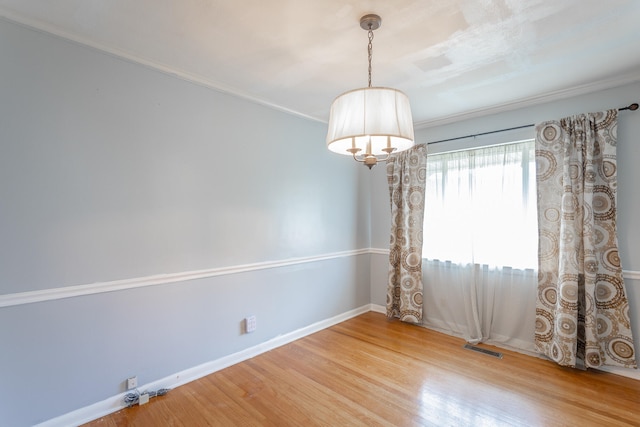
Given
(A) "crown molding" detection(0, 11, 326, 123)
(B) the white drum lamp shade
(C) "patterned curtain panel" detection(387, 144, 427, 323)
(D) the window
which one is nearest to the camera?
(B) the white drum lamp shade

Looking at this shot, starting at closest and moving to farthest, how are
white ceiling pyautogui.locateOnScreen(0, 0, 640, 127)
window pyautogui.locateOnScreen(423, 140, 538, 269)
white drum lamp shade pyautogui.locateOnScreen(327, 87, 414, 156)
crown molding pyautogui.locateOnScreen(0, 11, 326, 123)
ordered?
white drum lamp shade pyautogui.locateOnScreen(327, 87, 414, 156) < white ceiling pyautogui.locateOnScreen(0, 0, 640, 127) < crown molding pyautogui.locateOnScreen(0, 11, 326, 123) < window pyautogui.locateOnScreen(423, 140, 538, 269)

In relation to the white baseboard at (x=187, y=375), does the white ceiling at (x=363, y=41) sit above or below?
above

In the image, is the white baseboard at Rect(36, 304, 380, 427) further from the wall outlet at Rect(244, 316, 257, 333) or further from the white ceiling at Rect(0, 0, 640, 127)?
the white ceiling at Rect(0, 0, 640, 127)

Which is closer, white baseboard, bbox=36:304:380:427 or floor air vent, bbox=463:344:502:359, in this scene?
white baseboard, bbox=36:304:380:427

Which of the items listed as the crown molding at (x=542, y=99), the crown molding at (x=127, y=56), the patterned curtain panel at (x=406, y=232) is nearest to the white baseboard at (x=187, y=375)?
the patterned curtain panel at (x=406, y=232)

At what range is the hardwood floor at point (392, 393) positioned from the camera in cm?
196

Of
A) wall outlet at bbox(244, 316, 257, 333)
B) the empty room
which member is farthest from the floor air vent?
wall outlet at bbox(244, 316, 257, 333)

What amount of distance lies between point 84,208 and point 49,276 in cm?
46

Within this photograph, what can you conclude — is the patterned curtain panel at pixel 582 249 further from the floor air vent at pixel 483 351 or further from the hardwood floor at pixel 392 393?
the floor air vent at pixel 483 351

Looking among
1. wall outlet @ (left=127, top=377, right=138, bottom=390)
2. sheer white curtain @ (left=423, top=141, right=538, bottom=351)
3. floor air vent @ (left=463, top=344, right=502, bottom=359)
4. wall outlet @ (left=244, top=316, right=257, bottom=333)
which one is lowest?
floor air vent @ (left=463, top=344, right=502, bottom=359)

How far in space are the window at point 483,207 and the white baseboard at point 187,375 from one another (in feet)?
5.49

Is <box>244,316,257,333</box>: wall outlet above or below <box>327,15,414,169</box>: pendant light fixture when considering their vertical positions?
below

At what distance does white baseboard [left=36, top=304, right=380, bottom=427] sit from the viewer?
1.90 meters

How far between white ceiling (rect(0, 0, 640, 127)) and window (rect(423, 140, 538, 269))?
2.32 ft
